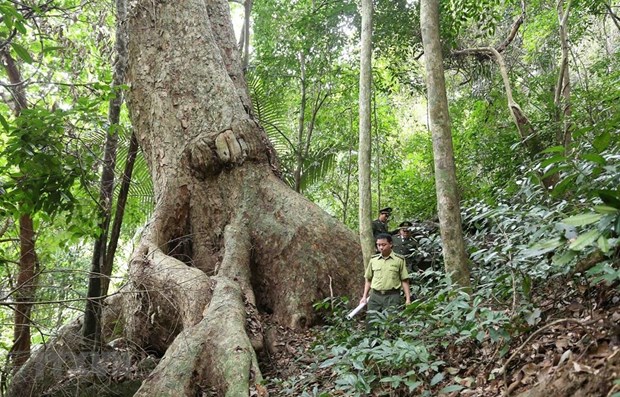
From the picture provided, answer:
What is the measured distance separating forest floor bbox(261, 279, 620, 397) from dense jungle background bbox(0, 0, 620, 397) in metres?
0.01

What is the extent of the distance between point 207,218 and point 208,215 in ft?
0.14

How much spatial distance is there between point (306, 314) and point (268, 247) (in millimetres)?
981

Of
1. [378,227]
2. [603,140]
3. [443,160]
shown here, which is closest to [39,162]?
[443,160]

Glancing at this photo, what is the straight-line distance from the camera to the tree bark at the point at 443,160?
5109 millimetres

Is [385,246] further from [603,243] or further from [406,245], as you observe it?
[603,243]

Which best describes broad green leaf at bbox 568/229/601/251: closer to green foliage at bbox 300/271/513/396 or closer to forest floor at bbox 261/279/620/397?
forest floor at bbox 261/279/620/397

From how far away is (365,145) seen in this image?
721 cm

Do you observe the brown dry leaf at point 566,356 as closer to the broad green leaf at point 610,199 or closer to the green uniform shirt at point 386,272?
the broad green leaf at point 610,199

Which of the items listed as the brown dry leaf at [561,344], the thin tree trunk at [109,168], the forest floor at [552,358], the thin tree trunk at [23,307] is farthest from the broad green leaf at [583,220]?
the thin tree trunk at [109,168]

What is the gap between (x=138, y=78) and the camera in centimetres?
788

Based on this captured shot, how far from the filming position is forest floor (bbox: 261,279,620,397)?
2680mm

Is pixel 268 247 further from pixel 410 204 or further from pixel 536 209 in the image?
pixel 410 204

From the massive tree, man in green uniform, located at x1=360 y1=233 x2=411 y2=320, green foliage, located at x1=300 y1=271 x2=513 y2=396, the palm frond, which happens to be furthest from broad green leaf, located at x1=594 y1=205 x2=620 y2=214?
the palm frond

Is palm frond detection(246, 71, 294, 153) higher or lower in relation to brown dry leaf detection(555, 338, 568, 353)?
higher
